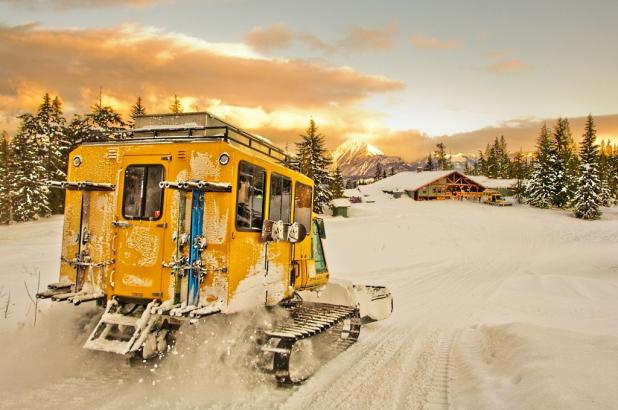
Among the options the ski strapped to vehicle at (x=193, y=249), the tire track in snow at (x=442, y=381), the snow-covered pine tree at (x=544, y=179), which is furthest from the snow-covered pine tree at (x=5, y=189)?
the snow-covered pine tree at (x=544, y=179)

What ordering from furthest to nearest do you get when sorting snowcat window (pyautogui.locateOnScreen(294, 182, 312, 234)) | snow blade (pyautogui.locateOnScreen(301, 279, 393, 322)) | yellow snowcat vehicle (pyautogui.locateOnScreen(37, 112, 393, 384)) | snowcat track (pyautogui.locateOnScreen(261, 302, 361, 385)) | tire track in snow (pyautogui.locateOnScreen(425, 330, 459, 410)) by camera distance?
snow blade (pyautogui.locateOnScreen(301, 279, 393, 322))
snowcat window (pyautogui.locateOnScreen(294, 182, 312, 234))
yellow snowcat vehicle (pyautogui.locateOnScreen(37, 112, 393, 384))
snowcat track (pyautogui.locateOnScreen(261, 302, 361, 385))
tire track in snow (pyautogui.locateOnScreen(425, 330, 459, 410))

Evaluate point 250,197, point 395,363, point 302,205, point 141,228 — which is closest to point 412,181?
point 302,205

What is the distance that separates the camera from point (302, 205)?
886cm

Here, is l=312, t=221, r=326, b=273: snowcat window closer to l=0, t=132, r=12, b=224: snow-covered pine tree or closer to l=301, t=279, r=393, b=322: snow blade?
l=301, t=279, r=393, b=322: snow blade

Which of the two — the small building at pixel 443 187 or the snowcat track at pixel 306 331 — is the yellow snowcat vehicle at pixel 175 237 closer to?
the snowcat track at pixel 306 331

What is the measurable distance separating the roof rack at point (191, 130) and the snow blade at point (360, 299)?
3.19 metres

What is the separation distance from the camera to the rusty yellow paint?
20.0ft

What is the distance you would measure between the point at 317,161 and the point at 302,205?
129ft

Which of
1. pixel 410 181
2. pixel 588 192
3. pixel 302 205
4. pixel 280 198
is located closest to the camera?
pixel 280 198

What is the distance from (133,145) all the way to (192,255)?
2.06m

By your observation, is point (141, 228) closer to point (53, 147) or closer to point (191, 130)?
point (191, 130)

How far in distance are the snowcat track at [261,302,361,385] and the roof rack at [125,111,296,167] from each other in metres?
2.93

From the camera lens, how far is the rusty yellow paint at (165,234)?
6.11 m

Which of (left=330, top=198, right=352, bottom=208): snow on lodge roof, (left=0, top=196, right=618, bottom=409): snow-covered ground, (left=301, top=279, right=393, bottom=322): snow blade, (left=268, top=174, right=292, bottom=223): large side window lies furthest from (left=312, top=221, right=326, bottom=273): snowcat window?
(left=330, top=198, right=352, bottom=208): snow on lodge roof
